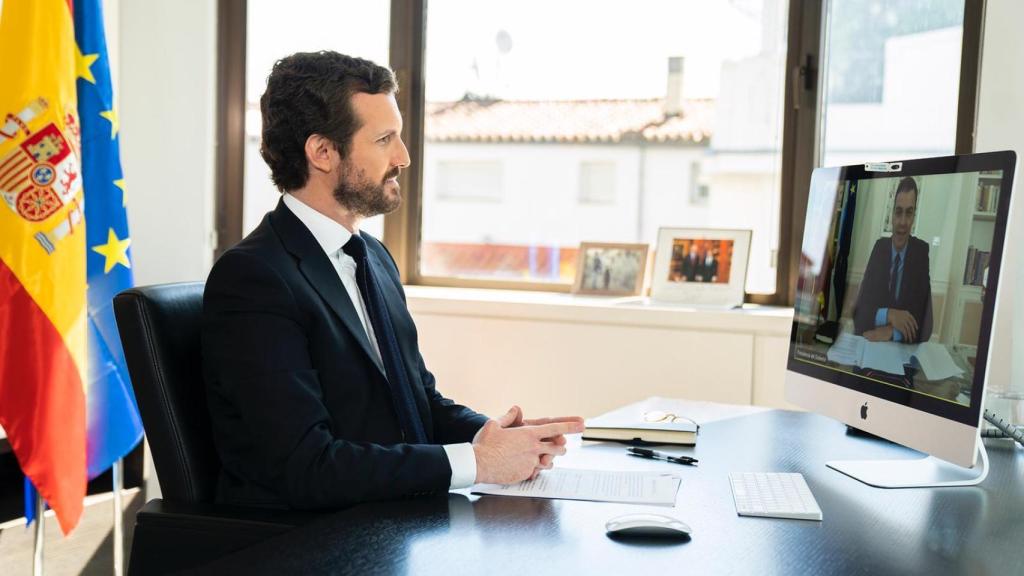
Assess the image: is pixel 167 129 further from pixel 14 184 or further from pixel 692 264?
pixel 692 264

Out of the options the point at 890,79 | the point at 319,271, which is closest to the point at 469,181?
the point at 890,79

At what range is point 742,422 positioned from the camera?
2.00 metres

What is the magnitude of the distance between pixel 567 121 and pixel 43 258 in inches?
70.2

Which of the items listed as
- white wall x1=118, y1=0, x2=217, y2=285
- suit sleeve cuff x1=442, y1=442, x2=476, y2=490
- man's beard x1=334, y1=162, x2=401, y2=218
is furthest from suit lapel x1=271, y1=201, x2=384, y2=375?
white wall x1=118, y1=0, x2=217, y2=285

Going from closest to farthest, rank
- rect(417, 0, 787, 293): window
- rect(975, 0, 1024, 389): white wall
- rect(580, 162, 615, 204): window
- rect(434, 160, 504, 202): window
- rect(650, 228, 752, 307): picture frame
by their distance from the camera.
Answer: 1. rect(975, 0, 1024, 389): white wall
2. rect(650, 228, 752, 307): picture frame
3. rect(417, 0, 787, 293): window
4. rect(580, 162, 615, 204): window
5. rect(434, 160, 504, 202): window

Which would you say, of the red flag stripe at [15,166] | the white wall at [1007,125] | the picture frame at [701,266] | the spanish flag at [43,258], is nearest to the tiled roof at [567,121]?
the picture frame at [701,266]

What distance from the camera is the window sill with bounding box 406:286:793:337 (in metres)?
2.93

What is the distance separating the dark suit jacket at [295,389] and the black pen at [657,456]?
1.38ft

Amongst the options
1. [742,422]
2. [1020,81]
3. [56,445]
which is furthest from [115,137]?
[1020,81]

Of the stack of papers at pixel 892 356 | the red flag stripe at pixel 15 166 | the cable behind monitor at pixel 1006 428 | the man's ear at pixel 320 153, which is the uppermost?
the man's ear at pixel 320 153

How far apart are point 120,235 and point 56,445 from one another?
655 millimetres

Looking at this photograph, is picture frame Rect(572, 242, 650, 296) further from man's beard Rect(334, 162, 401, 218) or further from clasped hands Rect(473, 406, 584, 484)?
clasped hands Rect(473, 406, 584, 484)

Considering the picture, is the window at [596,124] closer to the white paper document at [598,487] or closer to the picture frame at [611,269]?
the picture frame at [611,269]

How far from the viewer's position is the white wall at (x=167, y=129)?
357 cm
